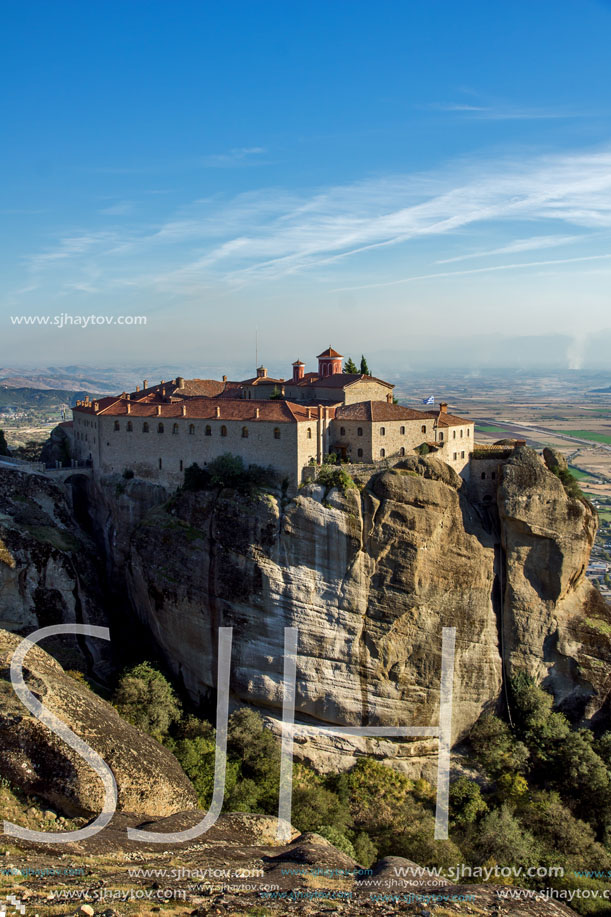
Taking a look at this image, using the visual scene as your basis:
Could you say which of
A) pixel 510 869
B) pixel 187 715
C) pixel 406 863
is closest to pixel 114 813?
pixel 406 863

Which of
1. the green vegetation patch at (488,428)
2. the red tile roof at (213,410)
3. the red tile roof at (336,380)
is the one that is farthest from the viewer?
the green vegetation patch at (488,428)

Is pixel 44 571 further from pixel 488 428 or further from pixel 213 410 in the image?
pixel 488 428

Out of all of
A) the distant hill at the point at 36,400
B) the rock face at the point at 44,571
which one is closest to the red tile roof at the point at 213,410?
the rock face at the point at 44,571

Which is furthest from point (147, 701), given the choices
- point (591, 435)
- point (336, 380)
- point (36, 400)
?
point (36, 400)

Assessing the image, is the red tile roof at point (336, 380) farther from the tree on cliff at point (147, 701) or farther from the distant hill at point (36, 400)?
the distant hill at point (36, 400)

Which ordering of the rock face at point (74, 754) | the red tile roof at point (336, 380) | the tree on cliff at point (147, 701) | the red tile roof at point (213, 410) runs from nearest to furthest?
the rock face at point (74, 754), the tree on cliff at point (147, 701), the red tile roof at point (213, 410), the red tile roof at point (336, 380)

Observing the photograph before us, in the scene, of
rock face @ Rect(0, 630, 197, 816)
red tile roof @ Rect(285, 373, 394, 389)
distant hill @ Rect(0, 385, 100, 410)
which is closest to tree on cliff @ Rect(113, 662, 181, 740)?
rock face @ Rect(0, 630, 197, 816)

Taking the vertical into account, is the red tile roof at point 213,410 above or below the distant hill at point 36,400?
below
